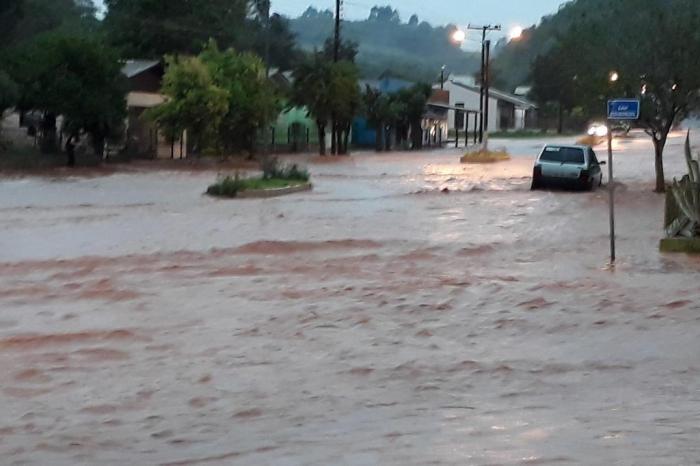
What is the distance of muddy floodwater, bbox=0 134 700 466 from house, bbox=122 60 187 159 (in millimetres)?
29028

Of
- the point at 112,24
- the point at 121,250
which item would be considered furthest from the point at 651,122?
the point at 112,24

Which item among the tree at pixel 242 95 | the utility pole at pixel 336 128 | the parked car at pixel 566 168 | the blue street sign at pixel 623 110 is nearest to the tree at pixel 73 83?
the tree at pixel 242 95

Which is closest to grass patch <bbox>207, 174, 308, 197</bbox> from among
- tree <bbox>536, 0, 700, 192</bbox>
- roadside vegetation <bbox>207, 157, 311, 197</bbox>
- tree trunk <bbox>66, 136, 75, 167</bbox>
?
roadside vegetation <bbox>207, 157, 311, 197</bbox>

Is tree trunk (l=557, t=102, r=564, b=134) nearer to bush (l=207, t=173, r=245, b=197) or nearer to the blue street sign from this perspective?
bush (l=207, t=173, r=245, b=197)

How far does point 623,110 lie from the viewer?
53.2 feet

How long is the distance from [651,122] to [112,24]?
153 ft

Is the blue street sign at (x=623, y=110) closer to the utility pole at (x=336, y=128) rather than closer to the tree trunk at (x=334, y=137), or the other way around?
the utility pole at (x=336, y=128)

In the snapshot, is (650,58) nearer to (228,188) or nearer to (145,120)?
(228,188)

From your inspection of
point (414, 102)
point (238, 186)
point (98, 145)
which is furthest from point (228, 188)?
point (414, 102)

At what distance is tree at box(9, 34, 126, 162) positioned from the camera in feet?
145

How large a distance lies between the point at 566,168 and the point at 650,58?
Answer: 4.04m

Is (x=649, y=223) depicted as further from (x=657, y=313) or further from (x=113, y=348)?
(x=113, y=348)

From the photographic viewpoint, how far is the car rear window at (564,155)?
113ft

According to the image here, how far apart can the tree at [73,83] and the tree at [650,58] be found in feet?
64.8
